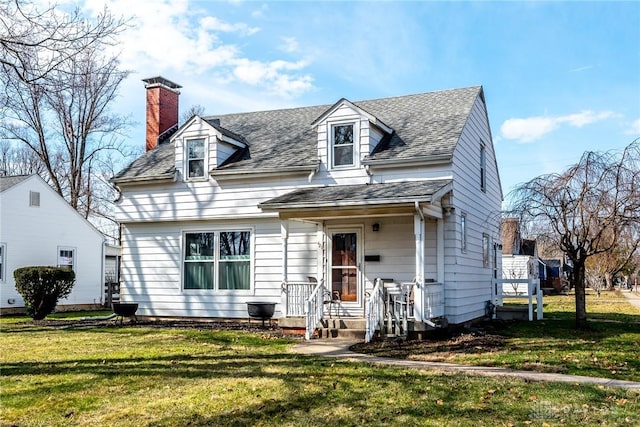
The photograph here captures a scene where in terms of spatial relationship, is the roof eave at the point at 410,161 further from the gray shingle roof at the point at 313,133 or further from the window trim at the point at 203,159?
the window trim at the point at 203,159

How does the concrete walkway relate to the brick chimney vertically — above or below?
below

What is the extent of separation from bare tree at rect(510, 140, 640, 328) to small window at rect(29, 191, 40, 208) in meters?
18.3

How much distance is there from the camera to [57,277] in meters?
20.3

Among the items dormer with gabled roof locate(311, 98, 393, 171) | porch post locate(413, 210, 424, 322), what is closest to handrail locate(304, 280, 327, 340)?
porch post locate(413, 210, 424, 322)

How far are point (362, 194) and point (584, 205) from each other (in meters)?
5.54

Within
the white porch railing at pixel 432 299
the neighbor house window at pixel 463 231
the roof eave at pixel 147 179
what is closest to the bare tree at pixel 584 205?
the neighbor house window at pixel 463 231

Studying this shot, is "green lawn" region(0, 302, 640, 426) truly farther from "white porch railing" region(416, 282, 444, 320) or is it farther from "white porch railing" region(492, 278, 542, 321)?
"white porch railing" region(492, 278, 542, 321)

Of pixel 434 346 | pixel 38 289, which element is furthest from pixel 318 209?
pixel 38 289

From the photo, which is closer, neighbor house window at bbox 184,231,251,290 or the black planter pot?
the black planter pot

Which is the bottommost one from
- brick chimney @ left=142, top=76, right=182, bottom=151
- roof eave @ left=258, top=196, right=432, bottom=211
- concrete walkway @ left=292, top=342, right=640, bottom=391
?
concrete walkway @ left=292, top=342, right=640, bottom=391

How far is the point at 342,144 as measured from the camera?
15.7m

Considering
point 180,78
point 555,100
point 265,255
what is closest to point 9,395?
point 265,255

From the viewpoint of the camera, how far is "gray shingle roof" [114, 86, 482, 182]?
50.1 feet

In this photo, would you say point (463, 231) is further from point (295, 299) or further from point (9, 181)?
point (9, 181)
